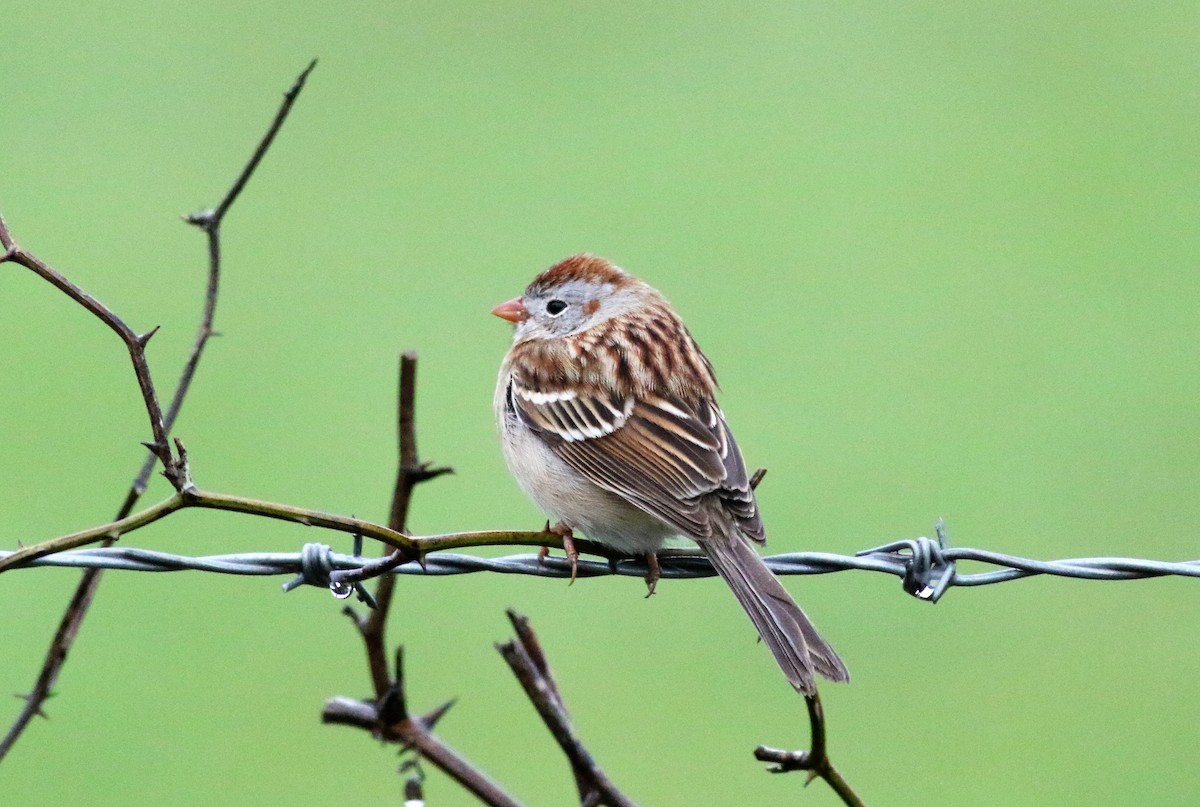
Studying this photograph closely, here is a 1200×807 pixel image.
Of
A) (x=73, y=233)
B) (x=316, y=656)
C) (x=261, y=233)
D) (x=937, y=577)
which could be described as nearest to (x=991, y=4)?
(x=261, y=233)

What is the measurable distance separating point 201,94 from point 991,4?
7.26 meters

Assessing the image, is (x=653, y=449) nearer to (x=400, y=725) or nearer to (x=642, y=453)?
(x=642, y=453)

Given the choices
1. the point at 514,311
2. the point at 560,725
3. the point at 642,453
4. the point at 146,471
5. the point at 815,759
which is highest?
the point at 514,311

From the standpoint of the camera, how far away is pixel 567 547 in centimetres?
404

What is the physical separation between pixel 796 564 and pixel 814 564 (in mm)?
61

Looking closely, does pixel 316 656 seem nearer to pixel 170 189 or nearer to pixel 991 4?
pixel 170 189

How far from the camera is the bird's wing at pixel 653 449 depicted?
4.27m

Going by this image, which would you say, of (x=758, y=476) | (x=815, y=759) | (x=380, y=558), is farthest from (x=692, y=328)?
(x=815, y=759)

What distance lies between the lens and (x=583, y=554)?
14.8 feet

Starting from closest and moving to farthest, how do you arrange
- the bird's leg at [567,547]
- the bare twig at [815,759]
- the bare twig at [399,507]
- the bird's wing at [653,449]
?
the bare twig at [815,759], the bare twig at [399,507], the bird's leg at [567,547], the bird's wing at [653,449]

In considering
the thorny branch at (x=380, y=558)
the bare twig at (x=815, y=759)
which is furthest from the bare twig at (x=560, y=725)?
the bare twig at (x=815, y=759)

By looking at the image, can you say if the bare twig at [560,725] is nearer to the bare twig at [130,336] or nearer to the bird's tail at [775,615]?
the bird's tail at [775,615]

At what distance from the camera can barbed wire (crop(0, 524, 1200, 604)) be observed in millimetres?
3352

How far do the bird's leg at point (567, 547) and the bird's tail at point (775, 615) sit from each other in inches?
13.9
